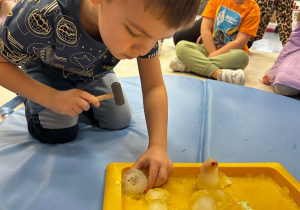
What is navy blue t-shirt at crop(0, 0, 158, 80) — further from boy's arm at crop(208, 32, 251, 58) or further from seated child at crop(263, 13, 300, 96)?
boy's arm at crop(208, 32, 251, 58)

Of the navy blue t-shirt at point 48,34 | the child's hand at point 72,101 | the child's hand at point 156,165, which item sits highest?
the navy blue t-shirt at point 48,34

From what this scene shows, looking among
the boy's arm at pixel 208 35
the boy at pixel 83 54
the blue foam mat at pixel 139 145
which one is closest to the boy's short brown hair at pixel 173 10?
the boy at pixel 83 54

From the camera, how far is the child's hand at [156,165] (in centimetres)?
54

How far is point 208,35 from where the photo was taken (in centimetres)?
159

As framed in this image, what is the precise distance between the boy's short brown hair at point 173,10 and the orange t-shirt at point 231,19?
122cm

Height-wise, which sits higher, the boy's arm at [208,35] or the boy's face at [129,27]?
the boy's face at [129,27]

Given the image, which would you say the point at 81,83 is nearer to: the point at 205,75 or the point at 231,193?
the point at 231,193

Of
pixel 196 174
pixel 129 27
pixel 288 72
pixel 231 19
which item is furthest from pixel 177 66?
pixel 129 27

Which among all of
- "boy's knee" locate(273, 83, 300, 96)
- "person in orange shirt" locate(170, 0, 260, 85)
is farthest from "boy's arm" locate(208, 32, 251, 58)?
"boy's knee" locate(273, 83, 300, 96)

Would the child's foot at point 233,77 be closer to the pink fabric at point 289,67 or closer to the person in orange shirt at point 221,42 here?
the person in orange shirt at point 221,42

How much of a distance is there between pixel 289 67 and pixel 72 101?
109 cm

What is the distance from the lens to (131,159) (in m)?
0.65

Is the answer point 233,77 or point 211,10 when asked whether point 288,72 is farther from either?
point 211,10

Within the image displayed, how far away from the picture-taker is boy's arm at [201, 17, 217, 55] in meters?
1.58
